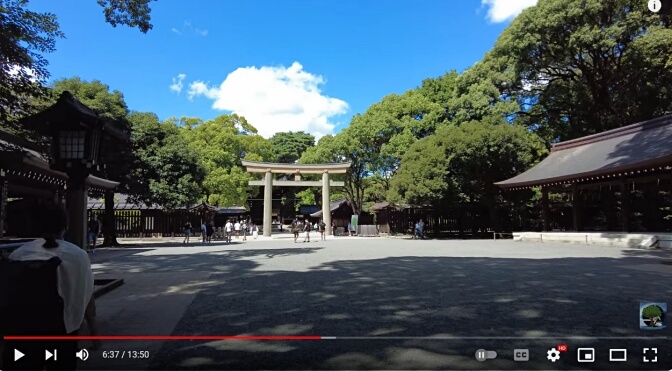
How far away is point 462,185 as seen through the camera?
24828 millimetres

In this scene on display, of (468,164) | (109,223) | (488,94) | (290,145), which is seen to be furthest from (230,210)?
(488,94)

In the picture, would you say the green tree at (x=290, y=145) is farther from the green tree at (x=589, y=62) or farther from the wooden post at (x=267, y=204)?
the green tree at (x=589, y=62)

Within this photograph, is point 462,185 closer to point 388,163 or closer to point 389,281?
point 388,163

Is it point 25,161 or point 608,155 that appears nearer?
point 25,161

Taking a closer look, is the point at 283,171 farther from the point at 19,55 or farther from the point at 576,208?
the point at 19,55

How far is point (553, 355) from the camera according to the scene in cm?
347

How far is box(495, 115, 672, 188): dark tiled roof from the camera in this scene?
1587cm

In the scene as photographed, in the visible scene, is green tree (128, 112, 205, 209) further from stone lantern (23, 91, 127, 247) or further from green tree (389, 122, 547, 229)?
stone lantern (23, 91, 127, 247)

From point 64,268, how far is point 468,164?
947 inches

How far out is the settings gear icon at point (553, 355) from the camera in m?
3.42

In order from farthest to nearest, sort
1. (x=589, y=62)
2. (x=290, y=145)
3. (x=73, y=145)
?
1. (x=290, y=145)
2. (x=589, y=62)
3. (x=73, y=145)

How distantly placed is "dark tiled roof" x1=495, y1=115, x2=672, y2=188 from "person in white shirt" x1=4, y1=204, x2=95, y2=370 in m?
16.3

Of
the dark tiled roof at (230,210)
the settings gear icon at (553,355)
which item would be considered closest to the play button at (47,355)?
the settings gear icon at (553,355)

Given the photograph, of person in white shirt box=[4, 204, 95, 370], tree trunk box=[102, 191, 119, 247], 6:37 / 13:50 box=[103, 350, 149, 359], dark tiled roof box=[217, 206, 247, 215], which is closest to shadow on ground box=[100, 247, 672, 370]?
6:37 / 13:50 box=[103, 350, 149, 359]
